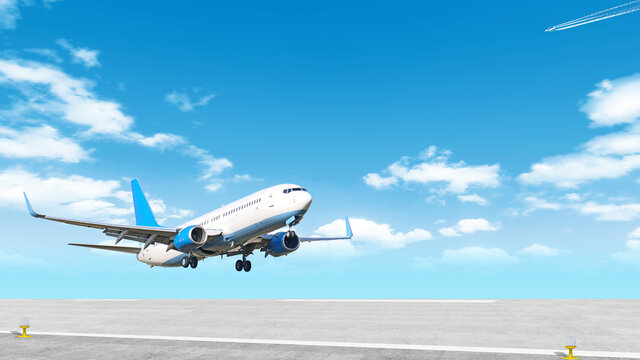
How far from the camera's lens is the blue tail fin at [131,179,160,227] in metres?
67.0

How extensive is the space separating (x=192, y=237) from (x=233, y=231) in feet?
12.6

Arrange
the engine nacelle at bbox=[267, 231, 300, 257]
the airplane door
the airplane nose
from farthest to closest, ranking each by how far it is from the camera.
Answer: the engine nacelle at bbox=[267, 231, 300, 257]
the airplane door
the airplane nose

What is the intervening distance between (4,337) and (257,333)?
13273 millimetres

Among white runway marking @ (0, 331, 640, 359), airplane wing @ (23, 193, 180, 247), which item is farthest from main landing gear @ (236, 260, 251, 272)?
white runway marking @ (0, 331, 640, 359)

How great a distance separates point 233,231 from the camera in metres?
44.9

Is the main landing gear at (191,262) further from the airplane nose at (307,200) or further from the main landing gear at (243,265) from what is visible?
the airplane nose at (307,200)

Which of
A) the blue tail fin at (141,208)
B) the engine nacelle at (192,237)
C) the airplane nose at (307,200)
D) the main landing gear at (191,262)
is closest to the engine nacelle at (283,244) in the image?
the main landing gear at (191,262)

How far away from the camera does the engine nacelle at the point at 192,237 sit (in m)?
44.9

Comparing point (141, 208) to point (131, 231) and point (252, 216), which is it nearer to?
point (131, 231)

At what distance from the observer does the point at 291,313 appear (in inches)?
1310

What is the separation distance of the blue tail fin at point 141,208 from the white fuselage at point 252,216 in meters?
18.9

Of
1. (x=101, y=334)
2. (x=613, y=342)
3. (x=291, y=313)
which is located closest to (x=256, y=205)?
(x=291, y=313)

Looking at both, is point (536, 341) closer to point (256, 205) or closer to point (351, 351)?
point (351, 351)

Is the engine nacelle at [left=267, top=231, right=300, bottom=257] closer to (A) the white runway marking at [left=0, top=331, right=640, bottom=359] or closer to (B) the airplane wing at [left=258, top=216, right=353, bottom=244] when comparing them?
(B) the airplane wing at [left=258, top=216, right=353, bottom=244]
